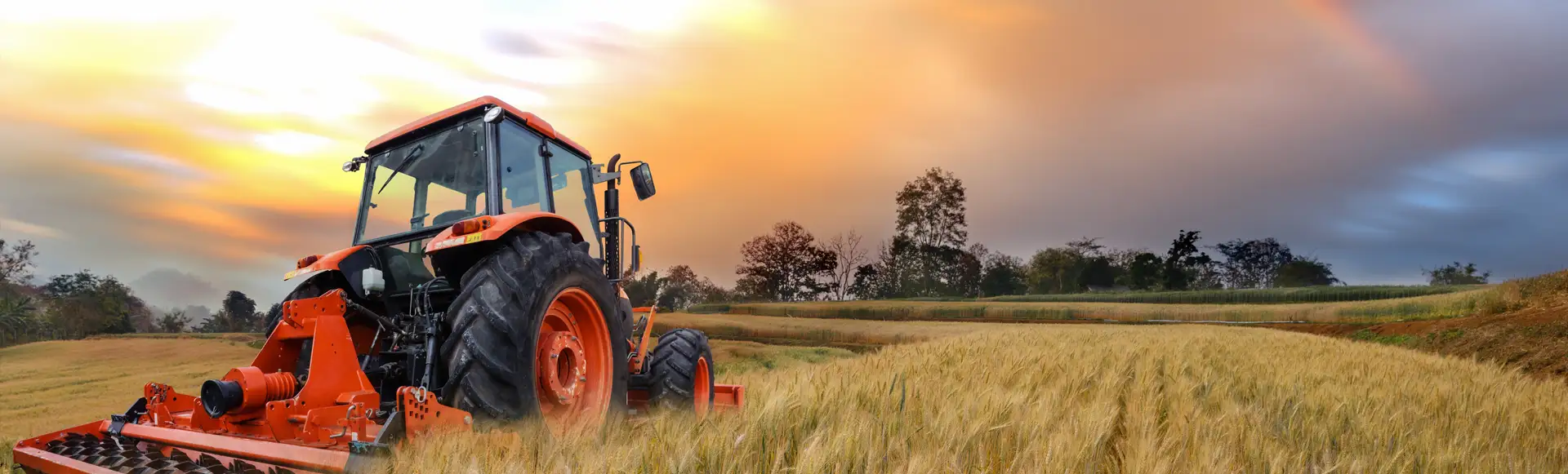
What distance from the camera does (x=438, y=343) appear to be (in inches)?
124

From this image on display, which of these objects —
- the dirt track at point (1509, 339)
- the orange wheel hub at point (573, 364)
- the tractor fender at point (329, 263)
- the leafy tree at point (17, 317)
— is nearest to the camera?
the orange wheel hub at point (573, 364)

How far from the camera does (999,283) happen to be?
55844mm

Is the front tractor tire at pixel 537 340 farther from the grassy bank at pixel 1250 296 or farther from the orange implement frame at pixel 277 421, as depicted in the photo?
the grassy bank at pixel 1250 296

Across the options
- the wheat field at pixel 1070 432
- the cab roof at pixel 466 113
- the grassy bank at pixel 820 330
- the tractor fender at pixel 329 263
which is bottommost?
the grassy bank at pixel 820 330

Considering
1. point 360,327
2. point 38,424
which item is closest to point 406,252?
point 360,327

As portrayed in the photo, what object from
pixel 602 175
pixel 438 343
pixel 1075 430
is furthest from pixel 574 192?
pixel 1075 430

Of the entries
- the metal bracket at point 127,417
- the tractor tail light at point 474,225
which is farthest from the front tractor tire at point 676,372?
the metal bracket at point 127,417

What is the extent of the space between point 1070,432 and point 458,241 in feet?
8.98

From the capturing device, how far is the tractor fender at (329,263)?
3934 millimetres

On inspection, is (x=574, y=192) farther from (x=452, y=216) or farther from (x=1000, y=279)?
(x=1000, y=279)

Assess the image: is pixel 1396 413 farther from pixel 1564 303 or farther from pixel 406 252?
pixel 1564 303

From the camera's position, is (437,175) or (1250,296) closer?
(437,175)

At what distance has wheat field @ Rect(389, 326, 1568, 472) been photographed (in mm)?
2229

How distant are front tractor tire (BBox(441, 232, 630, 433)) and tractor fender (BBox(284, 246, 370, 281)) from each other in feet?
4.10
